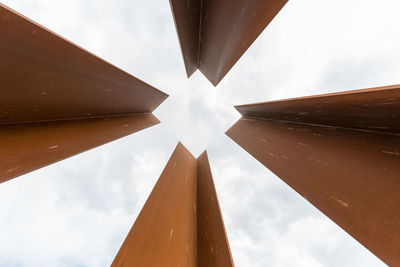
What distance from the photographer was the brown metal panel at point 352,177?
1475 mm

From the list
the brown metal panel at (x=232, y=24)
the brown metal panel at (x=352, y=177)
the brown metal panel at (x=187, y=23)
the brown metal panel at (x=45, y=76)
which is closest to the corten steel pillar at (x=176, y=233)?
the brown metal panel at (x=352, y=177)

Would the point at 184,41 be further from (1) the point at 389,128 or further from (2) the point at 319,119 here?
(1) the point at 389,128

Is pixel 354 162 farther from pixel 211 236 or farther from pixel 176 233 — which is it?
pixel 176 233

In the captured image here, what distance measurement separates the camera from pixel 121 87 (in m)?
3.44

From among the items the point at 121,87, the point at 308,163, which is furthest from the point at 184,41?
the point at 308,163

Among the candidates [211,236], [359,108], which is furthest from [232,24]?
[211,236]

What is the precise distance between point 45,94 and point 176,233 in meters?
2.50

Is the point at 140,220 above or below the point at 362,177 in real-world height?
above

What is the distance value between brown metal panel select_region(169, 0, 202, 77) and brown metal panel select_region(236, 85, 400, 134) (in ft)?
10.7

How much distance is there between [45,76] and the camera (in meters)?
2.07

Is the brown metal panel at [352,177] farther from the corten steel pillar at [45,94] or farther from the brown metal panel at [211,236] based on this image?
the corten steel pillar at [45,94]

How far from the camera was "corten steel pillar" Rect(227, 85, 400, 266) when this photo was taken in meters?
1.47

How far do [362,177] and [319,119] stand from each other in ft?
3.49

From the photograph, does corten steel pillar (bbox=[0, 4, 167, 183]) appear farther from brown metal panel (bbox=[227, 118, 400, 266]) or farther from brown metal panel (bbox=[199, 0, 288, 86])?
brown metal panel (bbox=[227, 118, 400, 266])
